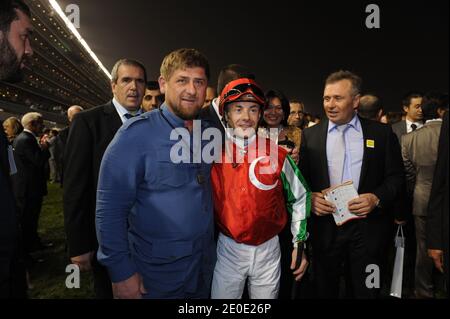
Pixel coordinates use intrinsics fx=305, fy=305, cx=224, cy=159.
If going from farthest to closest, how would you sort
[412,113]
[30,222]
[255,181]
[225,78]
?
[30,222] → [412,113] → [225,78] → [255,181]

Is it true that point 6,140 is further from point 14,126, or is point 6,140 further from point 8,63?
point 14,126

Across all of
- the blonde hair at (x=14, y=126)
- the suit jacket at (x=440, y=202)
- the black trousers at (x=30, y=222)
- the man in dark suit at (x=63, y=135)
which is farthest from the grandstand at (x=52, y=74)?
the suit jacket at (x=440, y=202)

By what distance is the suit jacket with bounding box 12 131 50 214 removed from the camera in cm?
509

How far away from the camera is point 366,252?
273 centimetres

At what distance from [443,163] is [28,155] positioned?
5.99m

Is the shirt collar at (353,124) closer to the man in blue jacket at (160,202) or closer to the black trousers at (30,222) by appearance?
the man in blue jacket at (160,202)

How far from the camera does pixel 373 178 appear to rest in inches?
109

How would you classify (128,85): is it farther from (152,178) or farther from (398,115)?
(398,115)

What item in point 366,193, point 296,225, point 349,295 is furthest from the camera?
point 349,295

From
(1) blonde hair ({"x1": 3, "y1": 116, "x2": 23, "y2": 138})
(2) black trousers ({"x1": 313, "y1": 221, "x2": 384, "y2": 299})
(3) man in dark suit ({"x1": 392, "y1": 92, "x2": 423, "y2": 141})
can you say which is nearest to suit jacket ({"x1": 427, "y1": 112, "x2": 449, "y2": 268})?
(2) black trousers ({"x1": 313, "y1": 221, "x2": 384, "y2": 299})

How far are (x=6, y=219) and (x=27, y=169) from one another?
4.38 metres

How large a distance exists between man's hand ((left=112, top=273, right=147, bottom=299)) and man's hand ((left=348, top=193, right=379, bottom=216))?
1823 millimetres

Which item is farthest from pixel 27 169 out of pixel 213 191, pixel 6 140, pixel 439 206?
pixel 439 206

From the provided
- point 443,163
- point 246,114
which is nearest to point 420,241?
point 443,163
